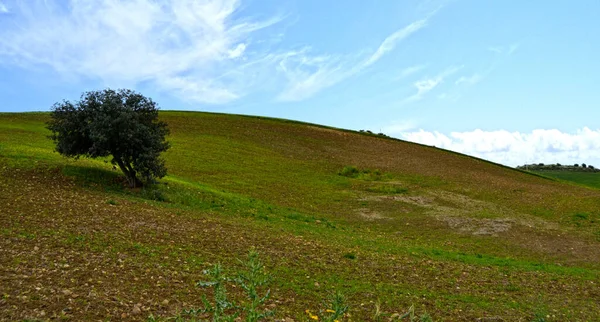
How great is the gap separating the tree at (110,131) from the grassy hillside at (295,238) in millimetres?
1603

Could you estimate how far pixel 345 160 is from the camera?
5072 cm

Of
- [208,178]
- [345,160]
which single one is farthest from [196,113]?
[208,178]

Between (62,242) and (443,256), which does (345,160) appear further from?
(62,242)

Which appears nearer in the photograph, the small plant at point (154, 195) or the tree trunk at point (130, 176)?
the small plant at point (154, 195)

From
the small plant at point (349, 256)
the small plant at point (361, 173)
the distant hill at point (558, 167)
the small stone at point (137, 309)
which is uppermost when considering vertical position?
the distant hill at point (558, 167)

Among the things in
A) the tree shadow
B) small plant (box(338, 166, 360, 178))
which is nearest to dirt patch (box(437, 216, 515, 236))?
small plant (box(338, 166, 360, 178))

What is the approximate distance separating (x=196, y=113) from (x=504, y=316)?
6566 cm

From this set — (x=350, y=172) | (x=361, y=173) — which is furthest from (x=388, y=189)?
(x=350, y=172)

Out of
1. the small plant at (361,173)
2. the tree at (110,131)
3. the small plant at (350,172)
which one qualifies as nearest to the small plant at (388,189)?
the small plant at (361,173)

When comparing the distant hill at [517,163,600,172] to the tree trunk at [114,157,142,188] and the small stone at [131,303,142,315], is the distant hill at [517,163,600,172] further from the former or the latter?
the small stone at [131,303,142,315]

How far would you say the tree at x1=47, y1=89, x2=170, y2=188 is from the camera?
23.9 metres

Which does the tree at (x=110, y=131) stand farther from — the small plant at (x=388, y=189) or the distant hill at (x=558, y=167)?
the distant hill at (x=558, y=167)

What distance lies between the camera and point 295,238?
61.1 feet

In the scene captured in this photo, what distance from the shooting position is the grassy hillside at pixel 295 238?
402 inches
